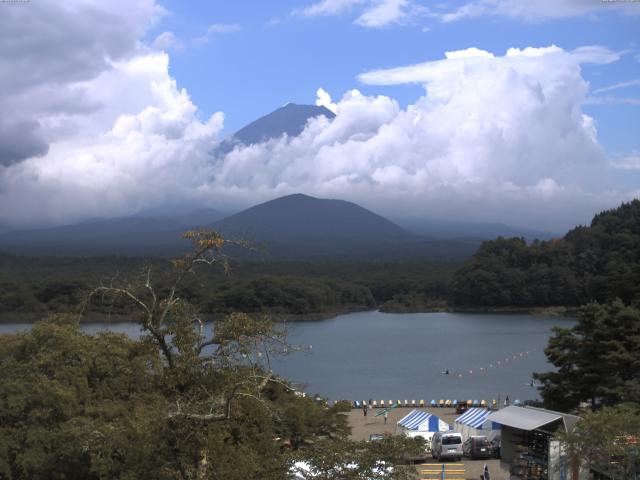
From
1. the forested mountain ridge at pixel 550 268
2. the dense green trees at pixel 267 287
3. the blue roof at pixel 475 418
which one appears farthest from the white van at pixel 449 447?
the forested mountain ridge at pixel 550 268

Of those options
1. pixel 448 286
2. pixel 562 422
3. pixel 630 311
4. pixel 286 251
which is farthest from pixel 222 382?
pixel 286 251

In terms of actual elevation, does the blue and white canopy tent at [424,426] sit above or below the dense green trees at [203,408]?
below

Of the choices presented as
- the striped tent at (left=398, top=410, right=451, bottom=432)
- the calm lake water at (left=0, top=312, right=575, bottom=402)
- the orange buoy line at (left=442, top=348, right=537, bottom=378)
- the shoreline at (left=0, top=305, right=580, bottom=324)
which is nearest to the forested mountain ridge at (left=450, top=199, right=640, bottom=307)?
the shoreline at (left=0, top=305, right=580, bottom=324)

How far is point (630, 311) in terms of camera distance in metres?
15.4

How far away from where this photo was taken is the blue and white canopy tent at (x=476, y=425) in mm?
15203

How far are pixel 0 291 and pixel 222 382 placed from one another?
181 feet

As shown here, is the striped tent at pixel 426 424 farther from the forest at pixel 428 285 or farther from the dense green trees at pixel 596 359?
the forest at pixel 428 285

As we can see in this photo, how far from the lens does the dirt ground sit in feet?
41.2

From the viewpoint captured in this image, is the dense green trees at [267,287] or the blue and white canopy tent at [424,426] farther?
the dense green trees at [267,287]

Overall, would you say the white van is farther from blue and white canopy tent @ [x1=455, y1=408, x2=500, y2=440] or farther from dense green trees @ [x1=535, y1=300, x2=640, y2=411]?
dense green trees @ [x1=535, y1=300, x2=640, y2=411]

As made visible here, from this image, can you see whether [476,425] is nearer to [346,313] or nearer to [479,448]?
[479,448]

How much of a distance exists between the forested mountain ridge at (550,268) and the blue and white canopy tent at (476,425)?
143 ft

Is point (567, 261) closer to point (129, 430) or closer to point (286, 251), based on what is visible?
point (129, 430)

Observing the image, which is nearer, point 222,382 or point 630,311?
point 222,382
